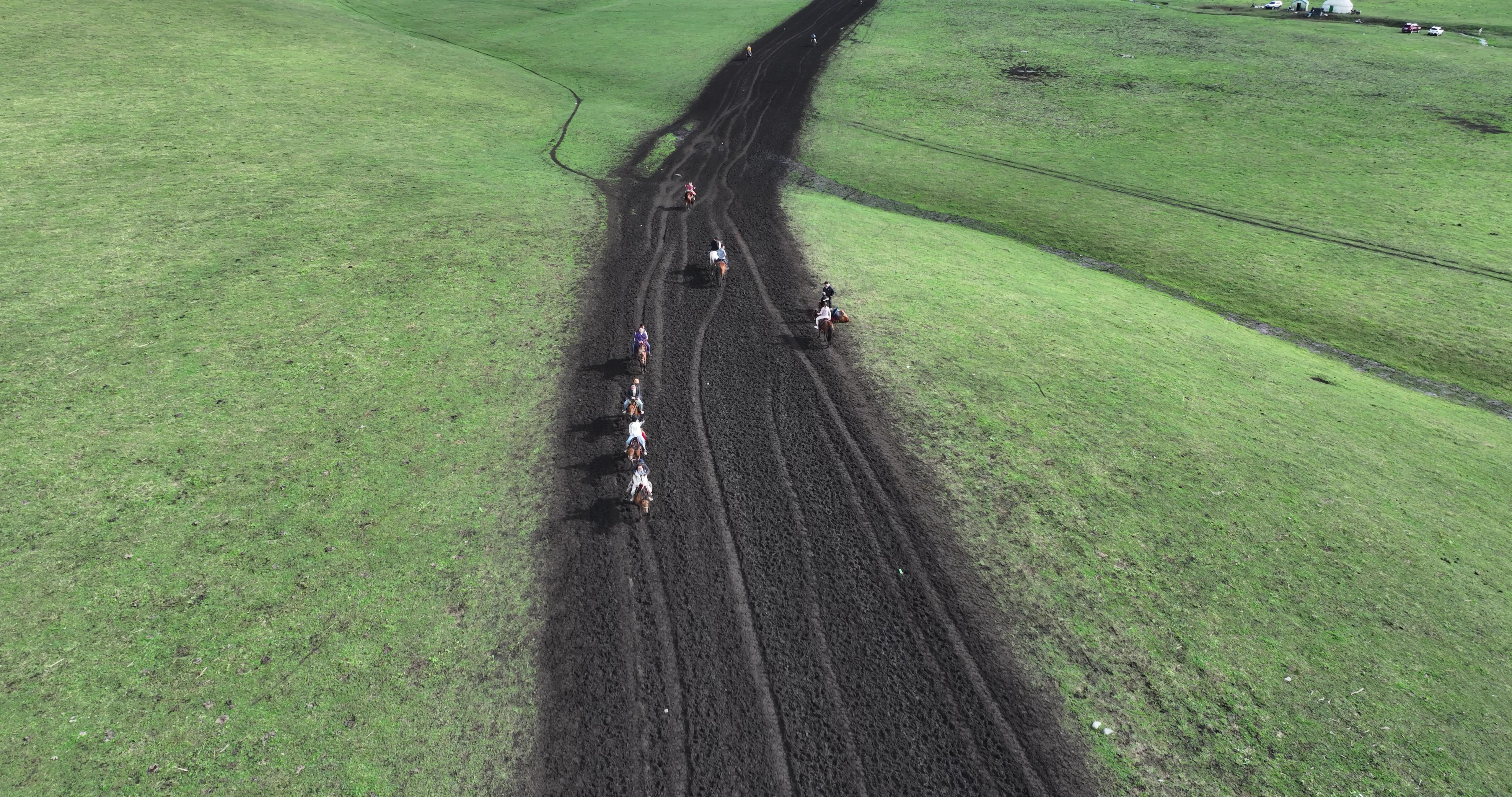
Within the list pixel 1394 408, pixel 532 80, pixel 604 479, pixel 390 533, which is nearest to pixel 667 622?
pixel 604 479

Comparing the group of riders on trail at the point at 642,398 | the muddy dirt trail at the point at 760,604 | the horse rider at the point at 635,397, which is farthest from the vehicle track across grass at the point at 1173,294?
the horse rider at the point at 635,397

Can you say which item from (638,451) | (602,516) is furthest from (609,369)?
(602,516)

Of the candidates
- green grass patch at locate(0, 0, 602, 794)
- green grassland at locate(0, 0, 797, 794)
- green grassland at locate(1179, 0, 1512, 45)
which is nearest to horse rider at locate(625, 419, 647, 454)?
green grass patch at locate(0, 0, 602, 794)

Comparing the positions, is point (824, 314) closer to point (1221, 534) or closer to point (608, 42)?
point (1221, 534)

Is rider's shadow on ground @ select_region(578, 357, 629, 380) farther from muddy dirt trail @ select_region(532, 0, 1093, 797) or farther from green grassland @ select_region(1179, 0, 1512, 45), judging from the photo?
green grassland @ select_region(1179, 0, 1512, 45)

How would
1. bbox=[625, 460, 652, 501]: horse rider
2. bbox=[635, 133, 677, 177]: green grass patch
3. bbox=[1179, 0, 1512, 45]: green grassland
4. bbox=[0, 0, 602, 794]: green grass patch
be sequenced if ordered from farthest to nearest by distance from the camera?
bbox=[1179, 0, 1512, 45]: green grassland < bbox=[635, 133, 677, 177]: green grass patch < bbox=[625, 460, 652, 501]: horse rider < bbox=[0, 0, 602, 794]: green grass patch
